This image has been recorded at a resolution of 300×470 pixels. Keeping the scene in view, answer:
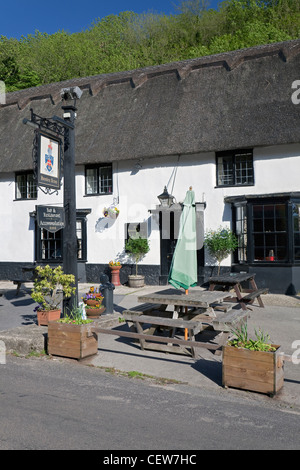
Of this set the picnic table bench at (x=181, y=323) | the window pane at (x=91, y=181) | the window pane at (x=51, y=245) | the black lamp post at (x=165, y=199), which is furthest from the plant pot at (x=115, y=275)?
the picnic table bench at (x=181, y=323)

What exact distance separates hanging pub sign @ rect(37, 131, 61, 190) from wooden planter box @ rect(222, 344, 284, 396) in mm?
4383

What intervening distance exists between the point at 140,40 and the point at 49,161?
40398mm

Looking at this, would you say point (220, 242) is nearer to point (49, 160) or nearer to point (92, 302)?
point (92, 302)

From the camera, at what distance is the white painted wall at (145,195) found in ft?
45.1

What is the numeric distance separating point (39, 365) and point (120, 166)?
11025 millimetres

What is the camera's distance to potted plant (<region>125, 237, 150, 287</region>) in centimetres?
1521

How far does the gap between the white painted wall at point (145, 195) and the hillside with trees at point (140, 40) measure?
726 inches

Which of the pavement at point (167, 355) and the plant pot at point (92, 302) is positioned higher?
the plant pot at point (92, 302)

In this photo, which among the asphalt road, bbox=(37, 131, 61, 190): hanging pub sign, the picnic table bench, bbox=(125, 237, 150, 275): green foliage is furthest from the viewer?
bbox=(125, 237, 150, 275): green foliage

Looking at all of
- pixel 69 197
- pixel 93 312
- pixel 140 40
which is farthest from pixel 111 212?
pixel 140 40

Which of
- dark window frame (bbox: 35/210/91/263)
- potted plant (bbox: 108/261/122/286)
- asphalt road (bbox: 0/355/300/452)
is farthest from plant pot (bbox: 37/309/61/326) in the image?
dark window frame (bbox: 35/210/91/263)

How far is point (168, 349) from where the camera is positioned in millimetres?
6809

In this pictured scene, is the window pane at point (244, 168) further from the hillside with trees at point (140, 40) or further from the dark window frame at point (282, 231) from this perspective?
the hillside with trees at point (140, 40)

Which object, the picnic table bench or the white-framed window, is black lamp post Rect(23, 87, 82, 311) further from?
the white-framed window
